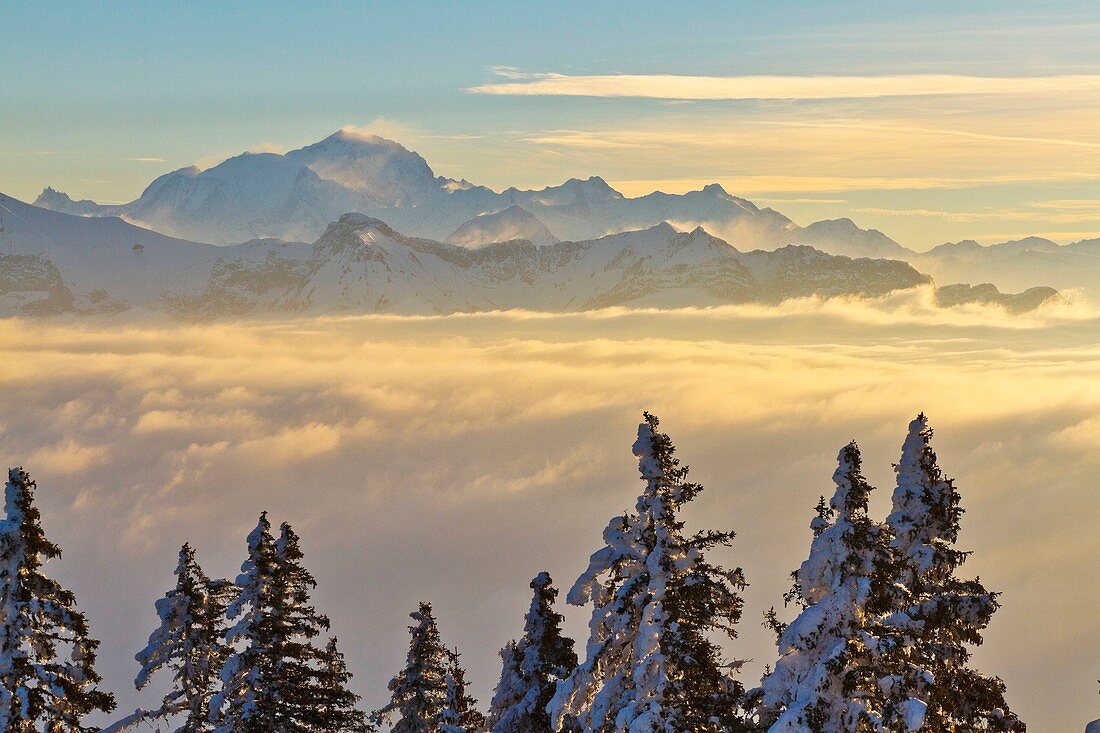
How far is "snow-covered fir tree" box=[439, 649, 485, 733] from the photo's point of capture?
117ft

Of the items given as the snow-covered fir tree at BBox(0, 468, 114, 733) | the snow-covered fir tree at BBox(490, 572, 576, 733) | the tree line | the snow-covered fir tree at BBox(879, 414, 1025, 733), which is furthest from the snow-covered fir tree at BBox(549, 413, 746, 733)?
the snow-covered fir tree at BBox(0, 468, 114, 733)

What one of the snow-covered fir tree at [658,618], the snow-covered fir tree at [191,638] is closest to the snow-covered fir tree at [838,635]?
the snow-covered fir tree at [658,618]

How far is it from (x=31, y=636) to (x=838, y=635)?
16.7 metres

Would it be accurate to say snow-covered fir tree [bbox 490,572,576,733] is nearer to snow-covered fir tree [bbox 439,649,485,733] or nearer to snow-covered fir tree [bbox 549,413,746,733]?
snow-covered fir tree [bbox 439,649,485,733]

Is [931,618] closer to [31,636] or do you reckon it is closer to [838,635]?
[838,635]

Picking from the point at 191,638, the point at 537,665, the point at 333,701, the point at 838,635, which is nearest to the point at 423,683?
the point at 537,665

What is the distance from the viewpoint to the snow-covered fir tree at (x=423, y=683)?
38156mm

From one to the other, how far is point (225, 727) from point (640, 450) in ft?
44.6

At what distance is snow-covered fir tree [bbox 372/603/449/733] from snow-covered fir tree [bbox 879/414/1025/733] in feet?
54.8

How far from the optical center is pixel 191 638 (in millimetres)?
33125

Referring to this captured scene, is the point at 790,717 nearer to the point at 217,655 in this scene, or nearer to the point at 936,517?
the point at 936,517

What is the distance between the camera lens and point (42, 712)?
1097 inches

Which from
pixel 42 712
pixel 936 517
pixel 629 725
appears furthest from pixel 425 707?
pixel 936 517

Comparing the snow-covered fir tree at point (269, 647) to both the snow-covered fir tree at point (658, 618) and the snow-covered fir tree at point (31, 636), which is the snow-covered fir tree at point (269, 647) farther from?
the snow-covered fir tree at point (658, 618)
